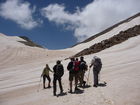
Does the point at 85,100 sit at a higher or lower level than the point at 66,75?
lower

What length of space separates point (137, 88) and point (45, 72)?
23.4 feet

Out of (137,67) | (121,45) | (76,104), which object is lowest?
(76,104)

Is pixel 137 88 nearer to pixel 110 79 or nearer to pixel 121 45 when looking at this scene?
pixel 110 79

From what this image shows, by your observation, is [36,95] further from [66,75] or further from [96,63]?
[66,75]

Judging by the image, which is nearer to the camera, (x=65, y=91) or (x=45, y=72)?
(x=65, y=91)

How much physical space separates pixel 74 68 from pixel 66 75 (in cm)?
697

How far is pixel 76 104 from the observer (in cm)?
1409

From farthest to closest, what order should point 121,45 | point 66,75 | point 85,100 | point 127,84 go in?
1. point 121,45
2. point 66,75
3. point 127,84
4. point 85,100

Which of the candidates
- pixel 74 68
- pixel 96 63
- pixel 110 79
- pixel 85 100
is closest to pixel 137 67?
pixel 110 79

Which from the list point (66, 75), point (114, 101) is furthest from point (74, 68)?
point (66, 75)

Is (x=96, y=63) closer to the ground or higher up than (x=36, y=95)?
higher up

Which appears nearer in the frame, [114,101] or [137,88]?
[114,101]

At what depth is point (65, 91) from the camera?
1742 centimetres

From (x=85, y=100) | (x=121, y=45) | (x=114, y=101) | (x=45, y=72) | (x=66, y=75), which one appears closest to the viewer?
(x=114, y=101)
